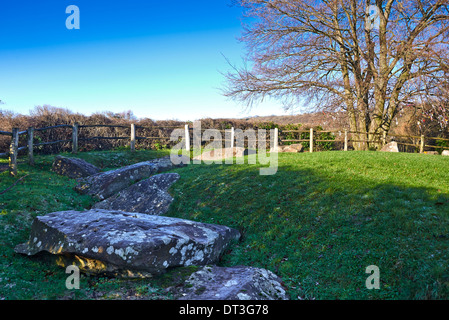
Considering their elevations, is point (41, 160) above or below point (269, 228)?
above

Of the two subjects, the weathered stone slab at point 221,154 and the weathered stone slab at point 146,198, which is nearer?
the weathered stone slab at point 146,198

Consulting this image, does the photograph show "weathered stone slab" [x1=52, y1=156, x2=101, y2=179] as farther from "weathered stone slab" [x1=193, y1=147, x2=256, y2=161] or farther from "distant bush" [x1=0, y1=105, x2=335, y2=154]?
"weathered stone slab" [x1=193, y1=147, x2=256, y2=161]

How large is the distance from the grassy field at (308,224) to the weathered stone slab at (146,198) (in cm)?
36

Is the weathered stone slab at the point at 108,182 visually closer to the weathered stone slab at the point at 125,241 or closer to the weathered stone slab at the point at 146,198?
the weathered stone slab at the point at 146,198

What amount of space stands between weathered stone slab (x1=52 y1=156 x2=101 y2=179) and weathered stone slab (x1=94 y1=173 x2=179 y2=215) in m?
2.74

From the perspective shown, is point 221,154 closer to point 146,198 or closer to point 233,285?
point 146,198

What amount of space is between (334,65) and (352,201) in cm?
1186

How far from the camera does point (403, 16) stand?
14773 mm

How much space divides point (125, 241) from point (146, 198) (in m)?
4.38

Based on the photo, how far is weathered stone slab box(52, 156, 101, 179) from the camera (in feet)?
36.6

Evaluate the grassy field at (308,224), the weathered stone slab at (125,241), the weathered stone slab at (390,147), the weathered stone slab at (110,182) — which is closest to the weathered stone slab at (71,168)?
the weathered stone slab at (110,182)

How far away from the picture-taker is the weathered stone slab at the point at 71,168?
1116 cm

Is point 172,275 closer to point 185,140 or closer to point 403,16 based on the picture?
point 185,140
